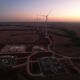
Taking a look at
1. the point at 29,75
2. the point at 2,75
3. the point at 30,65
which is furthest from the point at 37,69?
the point at 2,75

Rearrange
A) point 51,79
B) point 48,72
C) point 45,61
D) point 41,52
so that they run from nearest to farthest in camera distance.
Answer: point 51,79 → point 48,72 → point 45,61 → point 41,52

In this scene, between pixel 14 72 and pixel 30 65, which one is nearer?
pixel 14 72

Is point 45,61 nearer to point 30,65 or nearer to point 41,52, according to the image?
point 30,65

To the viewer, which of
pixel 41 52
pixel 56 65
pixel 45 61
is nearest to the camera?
pixel 56 65

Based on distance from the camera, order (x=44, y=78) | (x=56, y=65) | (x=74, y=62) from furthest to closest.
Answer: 1. (x=74, y=62)
2. (x=56, y=65)
3. (x=44, y=78)

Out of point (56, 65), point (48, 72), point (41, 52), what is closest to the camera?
point (48, 72)

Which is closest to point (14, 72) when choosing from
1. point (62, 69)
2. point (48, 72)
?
point (48, 72)

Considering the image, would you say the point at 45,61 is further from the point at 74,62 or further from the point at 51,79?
the point at 51,79

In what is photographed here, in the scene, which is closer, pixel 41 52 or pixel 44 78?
pixel 44 78
